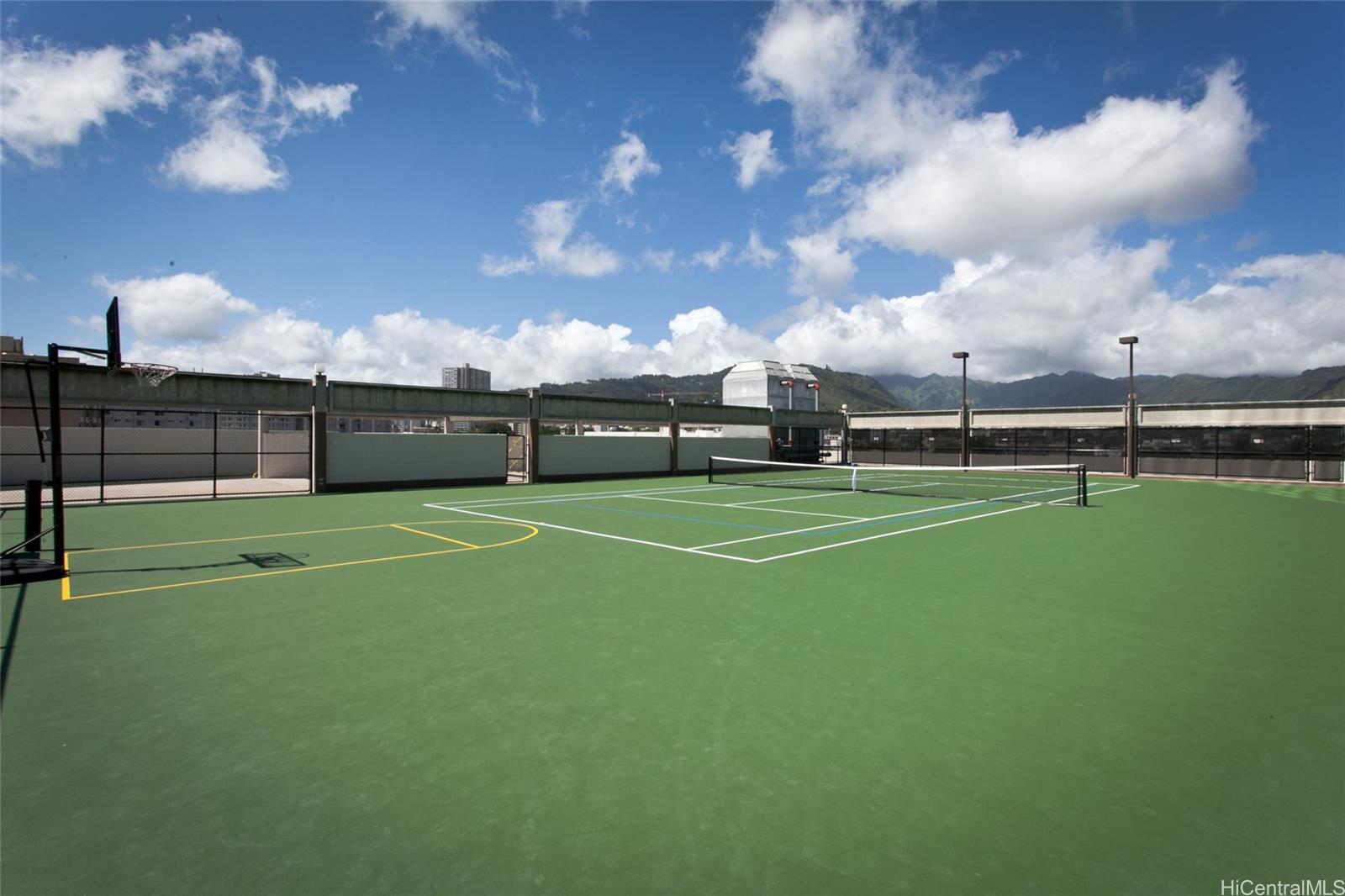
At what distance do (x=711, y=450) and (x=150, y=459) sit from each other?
3344cm

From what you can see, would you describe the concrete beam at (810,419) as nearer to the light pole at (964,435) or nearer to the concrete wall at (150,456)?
the light pole at (964,435)

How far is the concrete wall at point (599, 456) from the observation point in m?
34.9

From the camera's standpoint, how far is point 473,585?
9711 millimetres

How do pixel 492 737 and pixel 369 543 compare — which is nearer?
pixel 492 737

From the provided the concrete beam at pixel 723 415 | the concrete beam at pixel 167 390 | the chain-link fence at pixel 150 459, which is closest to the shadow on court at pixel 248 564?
the concrete beam at pixel 167 390

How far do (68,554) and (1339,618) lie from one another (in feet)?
68.2

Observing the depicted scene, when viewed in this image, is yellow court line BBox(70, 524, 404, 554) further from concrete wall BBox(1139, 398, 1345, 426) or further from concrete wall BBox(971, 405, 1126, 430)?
concrete wall BBox(1139, 398, 1345, 426)

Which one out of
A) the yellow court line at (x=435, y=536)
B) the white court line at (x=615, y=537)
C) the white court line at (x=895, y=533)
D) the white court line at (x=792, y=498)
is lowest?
the yellow court line at (x=435, y=536)

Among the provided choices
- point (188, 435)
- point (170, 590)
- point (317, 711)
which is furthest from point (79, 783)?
point (188, 435)

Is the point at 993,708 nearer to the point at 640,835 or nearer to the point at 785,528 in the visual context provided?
the point at 640,835

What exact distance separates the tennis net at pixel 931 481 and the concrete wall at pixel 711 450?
3.30 ft

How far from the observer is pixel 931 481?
34.8m

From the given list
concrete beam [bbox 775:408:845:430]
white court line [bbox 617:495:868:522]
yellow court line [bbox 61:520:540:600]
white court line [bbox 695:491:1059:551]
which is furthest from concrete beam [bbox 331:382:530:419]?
concrete beam [bbox 775:408:845:430]

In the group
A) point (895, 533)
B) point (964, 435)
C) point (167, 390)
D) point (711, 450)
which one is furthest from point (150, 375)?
point (964, 435)
